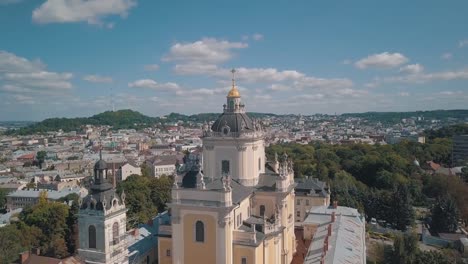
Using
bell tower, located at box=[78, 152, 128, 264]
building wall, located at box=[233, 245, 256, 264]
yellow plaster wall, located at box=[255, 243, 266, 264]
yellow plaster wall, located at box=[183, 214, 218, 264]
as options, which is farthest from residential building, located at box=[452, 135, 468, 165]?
bell tower, located at box=[78, 152, 128, 264]

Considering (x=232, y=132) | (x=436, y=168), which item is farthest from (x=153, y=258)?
(x=436, y=168)

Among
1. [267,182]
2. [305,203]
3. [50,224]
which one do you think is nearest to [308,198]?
[305,203]

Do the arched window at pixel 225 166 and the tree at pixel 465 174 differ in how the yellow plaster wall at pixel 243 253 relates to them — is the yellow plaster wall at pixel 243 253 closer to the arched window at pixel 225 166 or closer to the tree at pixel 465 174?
the arched window at pixel 225 166

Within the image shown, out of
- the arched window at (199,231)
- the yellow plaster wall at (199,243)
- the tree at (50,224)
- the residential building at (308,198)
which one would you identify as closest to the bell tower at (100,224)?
the yellow plaster wall at (199,243)

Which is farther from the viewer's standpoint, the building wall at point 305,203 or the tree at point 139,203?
the building wall at point 305,203

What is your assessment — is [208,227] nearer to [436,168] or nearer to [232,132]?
[232,132]

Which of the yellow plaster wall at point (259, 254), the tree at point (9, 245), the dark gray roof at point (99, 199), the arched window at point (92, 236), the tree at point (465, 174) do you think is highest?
the dark gray roof at point (99, 199)
